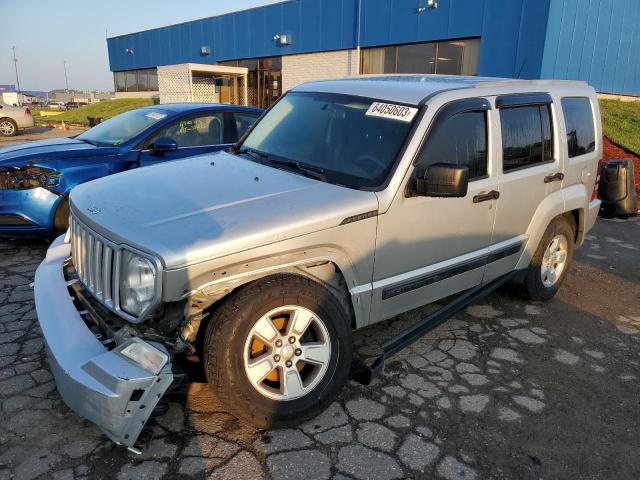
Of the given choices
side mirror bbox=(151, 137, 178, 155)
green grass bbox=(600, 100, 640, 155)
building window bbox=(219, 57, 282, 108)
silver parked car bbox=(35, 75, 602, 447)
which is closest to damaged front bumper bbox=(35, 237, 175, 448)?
silver parked car bbox=(35, 75, 602, 447)

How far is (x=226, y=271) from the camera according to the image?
250 cm

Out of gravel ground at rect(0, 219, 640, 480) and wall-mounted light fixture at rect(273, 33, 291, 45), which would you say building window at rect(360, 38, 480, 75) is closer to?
wall-mounted light fixture at rect(273, 33, 291, 45)

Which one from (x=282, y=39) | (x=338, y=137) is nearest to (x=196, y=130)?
(x=338, y=137)

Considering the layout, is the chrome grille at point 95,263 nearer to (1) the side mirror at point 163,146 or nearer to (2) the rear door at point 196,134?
(1) the side mirror at point 163,146

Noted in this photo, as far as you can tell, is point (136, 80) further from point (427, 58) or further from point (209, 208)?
point (209, 208)

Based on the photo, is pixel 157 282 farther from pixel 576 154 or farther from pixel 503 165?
pixel 576 154

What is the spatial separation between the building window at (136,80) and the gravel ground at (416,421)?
114ft

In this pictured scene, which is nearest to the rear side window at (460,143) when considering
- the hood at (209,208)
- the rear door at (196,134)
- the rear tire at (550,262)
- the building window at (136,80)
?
the hood at (209,208)

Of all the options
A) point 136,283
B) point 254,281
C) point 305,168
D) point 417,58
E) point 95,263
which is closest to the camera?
point 136,283

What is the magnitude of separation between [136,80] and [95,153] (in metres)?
35.9

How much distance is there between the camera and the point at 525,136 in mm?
4004

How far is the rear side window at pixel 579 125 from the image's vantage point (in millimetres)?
4484

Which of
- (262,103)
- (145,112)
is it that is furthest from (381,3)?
(145,112)

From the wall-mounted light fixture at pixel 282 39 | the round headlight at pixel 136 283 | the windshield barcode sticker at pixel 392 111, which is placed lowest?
the round headlight at pixel 136 283
